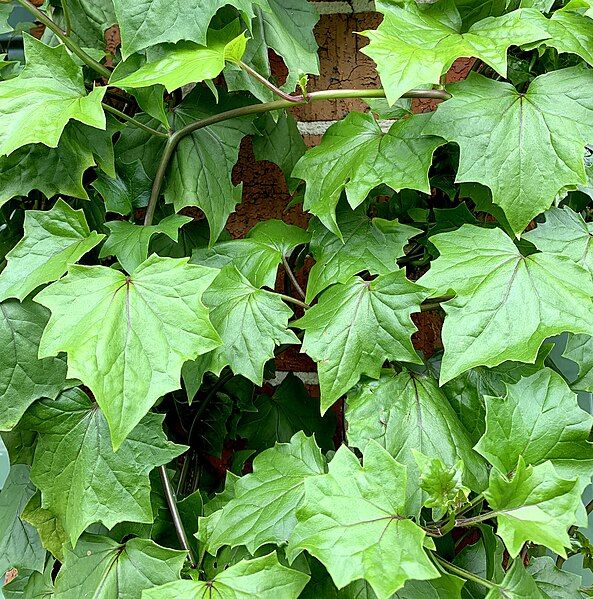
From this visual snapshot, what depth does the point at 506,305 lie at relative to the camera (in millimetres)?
618

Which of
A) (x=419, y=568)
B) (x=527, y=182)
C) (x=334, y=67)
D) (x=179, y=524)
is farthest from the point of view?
(x=334, y=67)

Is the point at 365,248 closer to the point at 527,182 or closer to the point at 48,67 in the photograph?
the point at 527,182

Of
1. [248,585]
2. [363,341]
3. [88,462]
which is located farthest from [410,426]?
[88,462]

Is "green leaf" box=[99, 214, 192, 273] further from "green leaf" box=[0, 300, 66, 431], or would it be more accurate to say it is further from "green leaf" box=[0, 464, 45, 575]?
"green leaf" box=[0, 464, 45, 575]

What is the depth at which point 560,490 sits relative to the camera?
563mm

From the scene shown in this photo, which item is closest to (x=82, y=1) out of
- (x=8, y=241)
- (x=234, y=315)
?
(x=8, y=241)

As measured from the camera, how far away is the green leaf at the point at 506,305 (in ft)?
1.98

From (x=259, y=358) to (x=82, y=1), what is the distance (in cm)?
47

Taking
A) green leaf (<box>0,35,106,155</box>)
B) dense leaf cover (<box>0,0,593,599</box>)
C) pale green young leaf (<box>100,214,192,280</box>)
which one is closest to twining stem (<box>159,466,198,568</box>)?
dense leaf cover (<box>0,0,593,599</box>)

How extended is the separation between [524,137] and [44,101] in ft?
1.45

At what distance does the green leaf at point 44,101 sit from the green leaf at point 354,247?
0.82 ft

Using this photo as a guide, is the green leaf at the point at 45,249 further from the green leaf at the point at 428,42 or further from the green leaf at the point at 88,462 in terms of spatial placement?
the green leaf at the point at 428,42

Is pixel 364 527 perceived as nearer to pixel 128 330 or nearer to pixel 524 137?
pixel 128 330

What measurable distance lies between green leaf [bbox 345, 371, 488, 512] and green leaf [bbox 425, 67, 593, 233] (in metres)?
0.18
